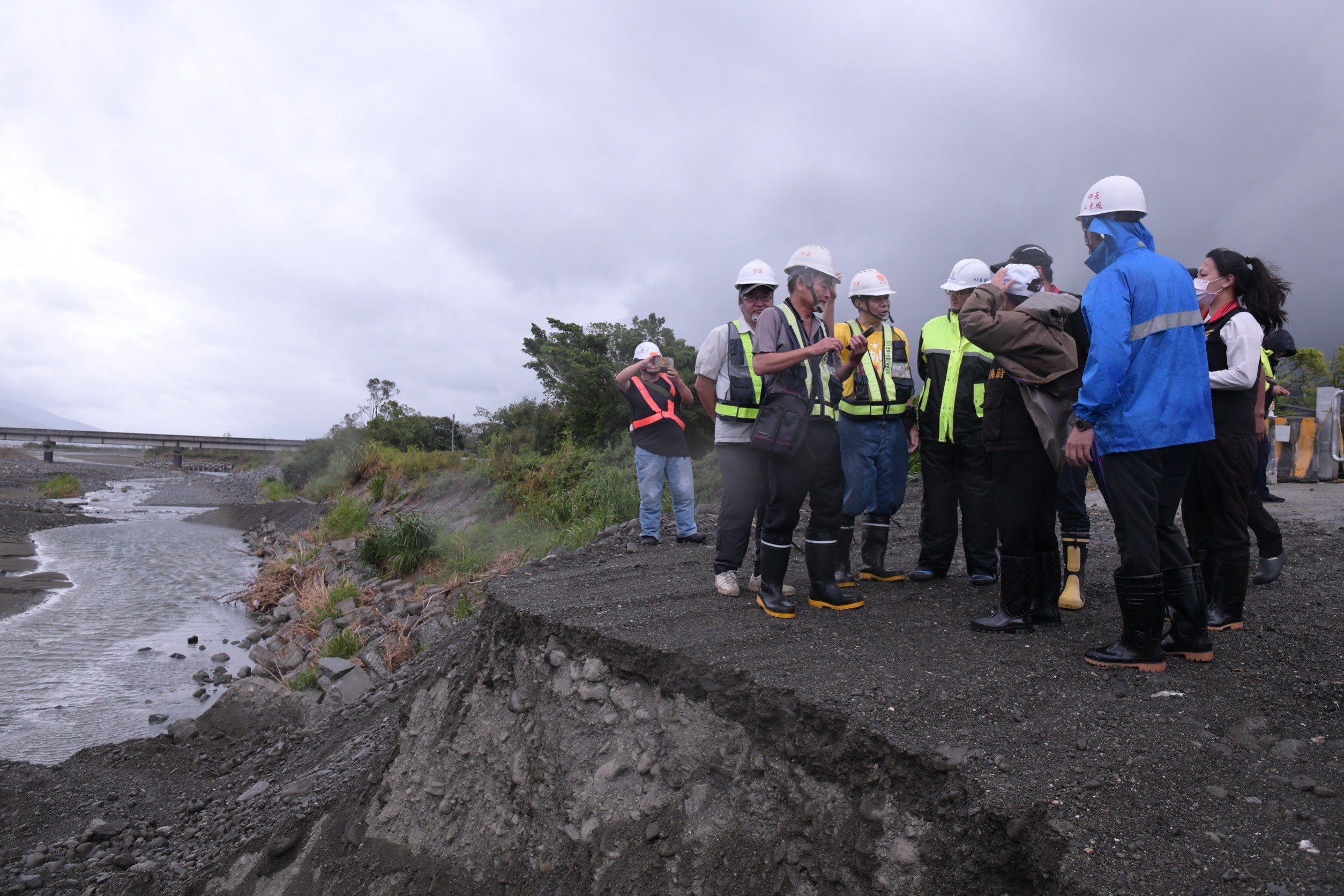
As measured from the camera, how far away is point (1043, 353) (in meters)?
3.75

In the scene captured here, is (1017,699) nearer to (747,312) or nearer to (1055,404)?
(1055,404)

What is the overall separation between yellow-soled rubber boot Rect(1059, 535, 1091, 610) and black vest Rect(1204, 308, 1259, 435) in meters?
0.93

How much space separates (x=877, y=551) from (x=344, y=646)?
23.5ft

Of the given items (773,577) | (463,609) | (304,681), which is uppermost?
(773,577)

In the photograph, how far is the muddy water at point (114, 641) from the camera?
866 cm

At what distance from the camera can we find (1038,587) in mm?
4137

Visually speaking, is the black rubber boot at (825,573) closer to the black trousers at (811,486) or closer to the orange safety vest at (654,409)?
the black trousers at (811,486)

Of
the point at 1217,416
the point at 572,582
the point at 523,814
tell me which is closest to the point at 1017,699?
the point at 1217,416

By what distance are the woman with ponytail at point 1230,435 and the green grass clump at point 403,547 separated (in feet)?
36.9

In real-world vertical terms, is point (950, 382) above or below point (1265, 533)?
above

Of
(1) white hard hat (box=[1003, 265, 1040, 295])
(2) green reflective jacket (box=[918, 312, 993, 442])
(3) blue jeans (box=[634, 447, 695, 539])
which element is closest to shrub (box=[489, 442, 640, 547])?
(3) blue jeans (box=[634, 447, 695, 539])

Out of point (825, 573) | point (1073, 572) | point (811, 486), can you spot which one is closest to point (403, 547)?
point (825, 573)

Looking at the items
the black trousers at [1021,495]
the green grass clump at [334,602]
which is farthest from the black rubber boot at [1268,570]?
the green grass clump at [334,602]

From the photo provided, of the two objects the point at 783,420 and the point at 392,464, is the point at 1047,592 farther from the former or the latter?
the point at 392,464
